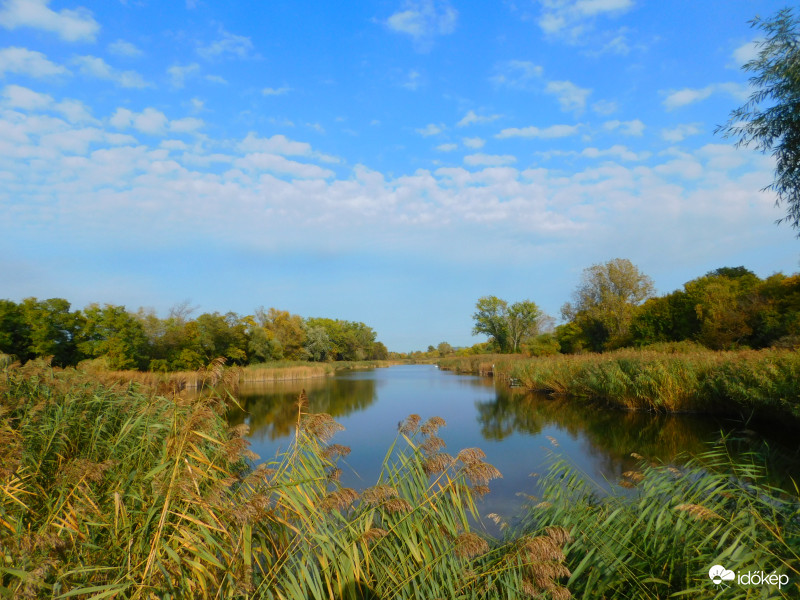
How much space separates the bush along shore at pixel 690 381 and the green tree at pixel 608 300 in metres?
10.6

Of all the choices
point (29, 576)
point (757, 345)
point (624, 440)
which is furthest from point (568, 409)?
point (29, 576)

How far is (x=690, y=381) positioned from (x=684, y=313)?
1111 centimetres

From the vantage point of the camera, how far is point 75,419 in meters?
4.91

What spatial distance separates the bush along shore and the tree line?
5.15 ft

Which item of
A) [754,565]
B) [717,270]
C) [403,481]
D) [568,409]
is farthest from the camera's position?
[717,270]

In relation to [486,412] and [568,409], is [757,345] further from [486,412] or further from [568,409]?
[486,412]

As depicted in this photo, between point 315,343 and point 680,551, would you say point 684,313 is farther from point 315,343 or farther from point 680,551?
point 315,343

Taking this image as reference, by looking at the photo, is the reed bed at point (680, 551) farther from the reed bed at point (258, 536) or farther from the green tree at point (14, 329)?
the green tree at point (14, 329)

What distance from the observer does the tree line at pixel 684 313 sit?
1619 cm

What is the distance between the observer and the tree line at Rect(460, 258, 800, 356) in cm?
1619

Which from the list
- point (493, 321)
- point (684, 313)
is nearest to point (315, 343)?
point (493, 321)

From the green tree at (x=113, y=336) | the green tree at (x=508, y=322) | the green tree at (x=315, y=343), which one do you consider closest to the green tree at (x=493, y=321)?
the green tree at (x=508, y=322)

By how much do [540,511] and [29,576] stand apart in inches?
143

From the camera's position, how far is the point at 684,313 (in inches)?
888
